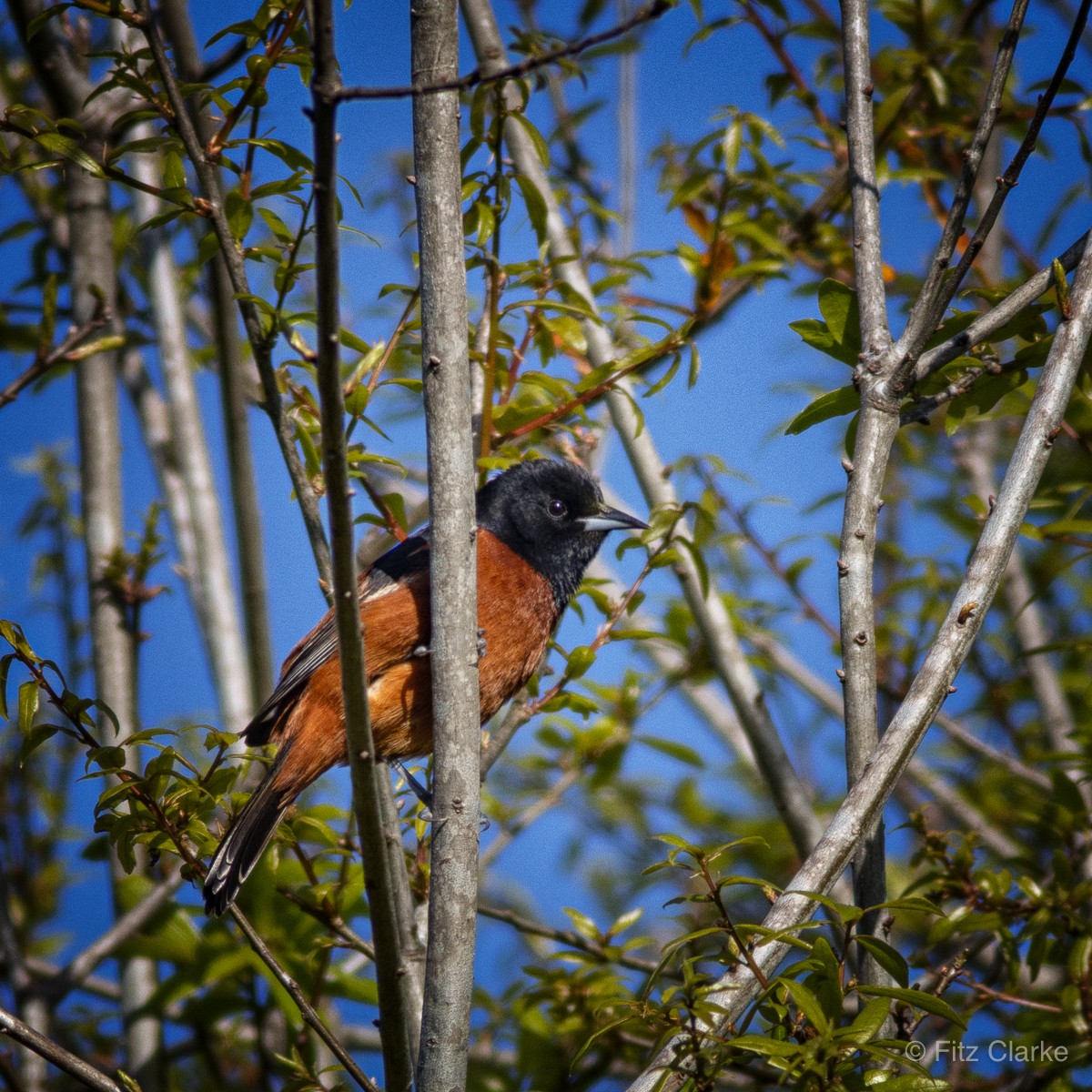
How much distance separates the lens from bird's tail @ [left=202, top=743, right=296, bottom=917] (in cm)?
278

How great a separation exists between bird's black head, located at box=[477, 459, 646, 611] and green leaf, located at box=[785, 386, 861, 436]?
55.9 inches

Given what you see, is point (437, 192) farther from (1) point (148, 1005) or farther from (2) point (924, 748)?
(2) point (924, 748)

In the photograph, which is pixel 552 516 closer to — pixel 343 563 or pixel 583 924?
pixel 583 924

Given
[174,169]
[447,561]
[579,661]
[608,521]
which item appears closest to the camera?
[447,561]

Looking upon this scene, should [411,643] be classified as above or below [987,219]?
below

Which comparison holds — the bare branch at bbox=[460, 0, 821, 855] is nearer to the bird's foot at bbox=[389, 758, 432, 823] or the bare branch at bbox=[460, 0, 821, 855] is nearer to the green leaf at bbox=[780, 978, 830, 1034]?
the bird's foot at bbox=[389, 758, 432, 823]

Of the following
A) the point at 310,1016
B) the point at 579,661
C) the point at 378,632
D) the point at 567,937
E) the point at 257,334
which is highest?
the point at 257,334

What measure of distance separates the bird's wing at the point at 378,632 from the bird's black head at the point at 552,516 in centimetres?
43

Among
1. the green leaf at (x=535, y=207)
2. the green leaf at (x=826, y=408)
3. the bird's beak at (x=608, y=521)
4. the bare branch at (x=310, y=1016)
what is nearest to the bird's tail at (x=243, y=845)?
the bare branch at (x=310, y=1016)

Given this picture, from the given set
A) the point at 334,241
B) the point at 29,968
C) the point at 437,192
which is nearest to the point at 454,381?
the point at 437,192

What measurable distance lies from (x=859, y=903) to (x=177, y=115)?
91.2 inches

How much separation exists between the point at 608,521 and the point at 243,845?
186 centimetres

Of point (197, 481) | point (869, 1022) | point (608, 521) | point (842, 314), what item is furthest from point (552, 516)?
point (869, 1022)

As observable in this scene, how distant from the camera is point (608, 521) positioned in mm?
4164
